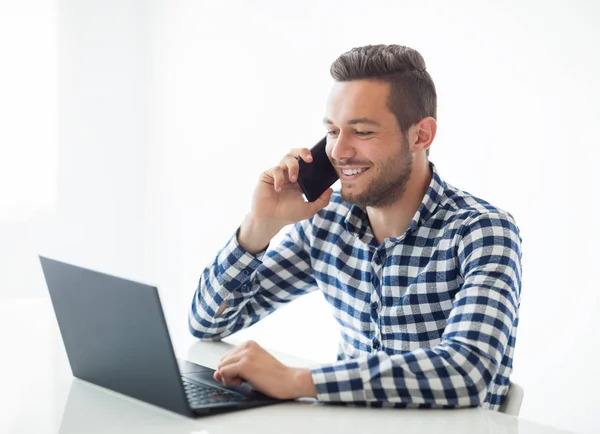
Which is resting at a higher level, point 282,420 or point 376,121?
point 376,121

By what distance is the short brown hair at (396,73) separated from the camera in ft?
5.46

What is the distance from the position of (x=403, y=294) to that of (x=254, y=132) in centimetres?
219

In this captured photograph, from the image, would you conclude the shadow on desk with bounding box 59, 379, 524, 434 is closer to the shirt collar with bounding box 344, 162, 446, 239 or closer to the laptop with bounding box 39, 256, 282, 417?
the laptop with bounding box 39, 256, 282, 417

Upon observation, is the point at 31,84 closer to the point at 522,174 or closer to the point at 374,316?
the point at 522,174

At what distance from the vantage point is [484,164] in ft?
8.75

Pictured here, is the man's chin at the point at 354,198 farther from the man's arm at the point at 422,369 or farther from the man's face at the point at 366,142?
the man's arm at the point at 422,369

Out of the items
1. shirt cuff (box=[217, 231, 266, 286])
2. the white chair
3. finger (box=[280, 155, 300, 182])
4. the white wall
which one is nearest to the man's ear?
finger (box=[280, 155, 300, 182])

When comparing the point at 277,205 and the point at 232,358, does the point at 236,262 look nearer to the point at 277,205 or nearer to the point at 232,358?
the point at 277,205

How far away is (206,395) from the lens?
1.20 m

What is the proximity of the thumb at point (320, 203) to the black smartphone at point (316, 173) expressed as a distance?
3cm

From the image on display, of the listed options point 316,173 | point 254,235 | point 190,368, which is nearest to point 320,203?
point 316,173

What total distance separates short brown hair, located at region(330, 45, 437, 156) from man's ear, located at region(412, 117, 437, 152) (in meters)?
0.01

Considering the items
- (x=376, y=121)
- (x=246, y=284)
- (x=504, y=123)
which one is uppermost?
(x=504, y=123)

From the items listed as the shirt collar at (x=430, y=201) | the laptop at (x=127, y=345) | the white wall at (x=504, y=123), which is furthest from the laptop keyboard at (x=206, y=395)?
the white wall at (x=504, y=123)
